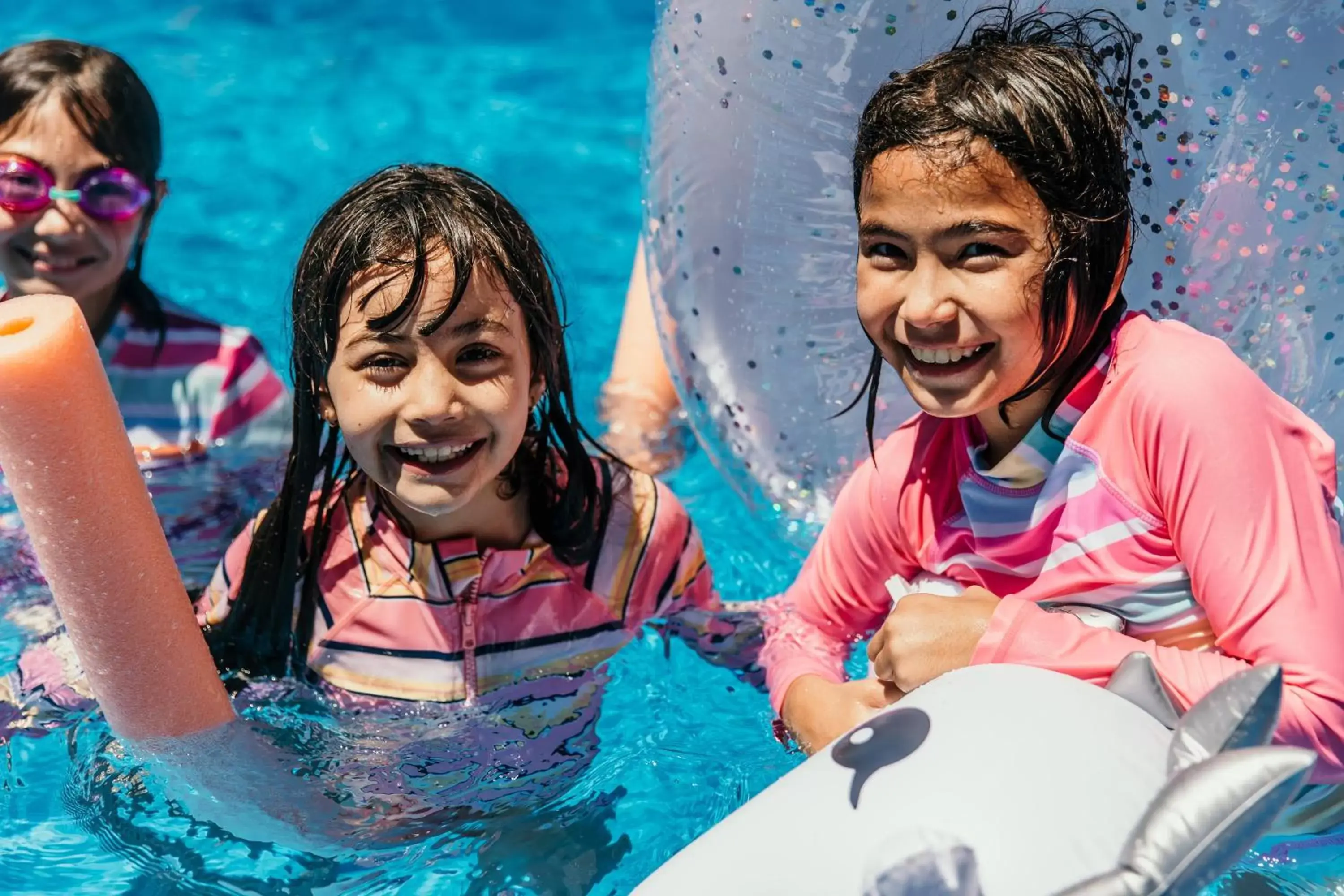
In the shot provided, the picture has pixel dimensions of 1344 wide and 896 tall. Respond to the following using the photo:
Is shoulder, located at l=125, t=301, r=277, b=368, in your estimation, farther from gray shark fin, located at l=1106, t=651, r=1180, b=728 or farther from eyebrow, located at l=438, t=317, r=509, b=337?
gray shark fin, located at l=1106, t=651, r=1180, b=728

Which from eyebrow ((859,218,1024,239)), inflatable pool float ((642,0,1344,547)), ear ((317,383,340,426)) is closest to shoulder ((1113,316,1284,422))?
eyebrow ((859,218,1024,239))

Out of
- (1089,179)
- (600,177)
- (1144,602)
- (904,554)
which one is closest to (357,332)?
(904,554)

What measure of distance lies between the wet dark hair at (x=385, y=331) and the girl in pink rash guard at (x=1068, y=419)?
511mm

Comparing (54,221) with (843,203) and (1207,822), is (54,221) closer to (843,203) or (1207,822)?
A: (843,203)

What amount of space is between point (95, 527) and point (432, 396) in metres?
0.46

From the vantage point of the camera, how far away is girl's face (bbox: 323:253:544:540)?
2020mm

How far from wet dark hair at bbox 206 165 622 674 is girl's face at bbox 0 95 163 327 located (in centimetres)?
Result: 73

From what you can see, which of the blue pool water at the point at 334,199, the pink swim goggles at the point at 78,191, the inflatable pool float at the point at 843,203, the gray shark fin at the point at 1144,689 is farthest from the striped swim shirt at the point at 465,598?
the gray shark fin at the point at 1144,689

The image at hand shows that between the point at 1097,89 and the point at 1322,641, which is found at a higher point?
the point at 1097,89

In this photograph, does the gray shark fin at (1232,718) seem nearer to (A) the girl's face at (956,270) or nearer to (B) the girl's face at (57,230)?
(A) the girl's face at (956,270)

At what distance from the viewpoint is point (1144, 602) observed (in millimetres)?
1918

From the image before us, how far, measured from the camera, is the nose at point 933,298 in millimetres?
1793

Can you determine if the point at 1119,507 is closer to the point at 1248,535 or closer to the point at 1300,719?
the point at 1248,535

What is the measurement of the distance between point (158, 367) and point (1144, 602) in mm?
1900
